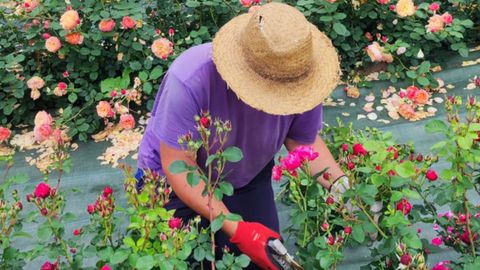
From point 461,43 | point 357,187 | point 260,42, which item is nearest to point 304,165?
point 357,187

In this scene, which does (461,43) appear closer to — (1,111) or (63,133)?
(63,133)

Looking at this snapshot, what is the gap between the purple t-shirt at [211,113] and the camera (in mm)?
1629

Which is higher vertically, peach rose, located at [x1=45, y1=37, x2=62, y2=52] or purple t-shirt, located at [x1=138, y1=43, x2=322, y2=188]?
purple t-shirt, located at [x1=138, y1=43, x2=322, y2=188]

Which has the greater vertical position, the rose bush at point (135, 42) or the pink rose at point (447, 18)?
the pink rose at point (447, 18)

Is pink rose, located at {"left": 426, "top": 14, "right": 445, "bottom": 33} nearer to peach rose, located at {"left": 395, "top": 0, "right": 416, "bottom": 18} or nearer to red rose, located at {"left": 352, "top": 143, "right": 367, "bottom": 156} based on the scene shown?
peach rose, located at {"left": 395, "top": 0, "right": 416, "bottom": 18}

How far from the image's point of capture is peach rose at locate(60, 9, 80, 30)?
2.82 m

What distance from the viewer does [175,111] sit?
1628 mm

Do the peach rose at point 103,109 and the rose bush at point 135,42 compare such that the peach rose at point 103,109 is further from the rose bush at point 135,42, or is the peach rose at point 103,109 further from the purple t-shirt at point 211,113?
the purple t-shirt at point 211,113

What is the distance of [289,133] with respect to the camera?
6.49 feet

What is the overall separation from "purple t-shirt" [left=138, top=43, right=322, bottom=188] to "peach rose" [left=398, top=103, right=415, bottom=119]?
1.09m

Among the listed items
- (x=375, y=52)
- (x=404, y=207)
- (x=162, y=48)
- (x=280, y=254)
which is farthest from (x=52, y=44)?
(x=404, y=207)

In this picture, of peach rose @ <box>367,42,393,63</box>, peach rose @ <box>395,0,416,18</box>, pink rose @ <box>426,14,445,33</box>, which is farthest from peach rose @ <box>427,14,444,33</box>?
peach rose @ <box>367,42,393,63</box>

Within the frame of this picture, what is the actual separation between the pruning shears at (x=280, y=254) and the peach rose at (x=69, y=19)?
A: 5.62 ft

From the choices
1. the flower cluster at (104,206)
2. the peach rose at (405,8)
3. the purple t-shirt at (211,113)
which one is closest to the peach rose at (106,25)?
the purple t-shirt at (211,113)
